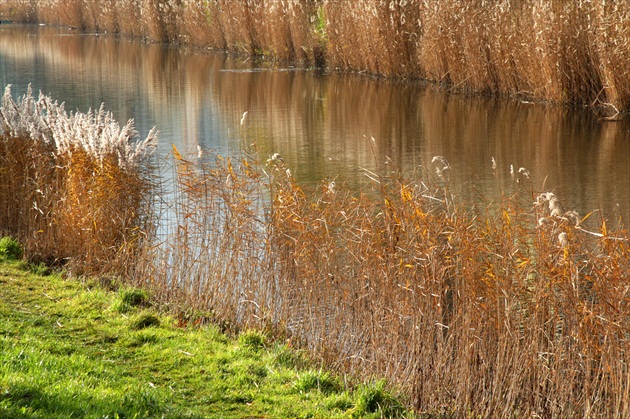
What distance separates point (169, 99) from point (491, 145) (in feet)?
27.2

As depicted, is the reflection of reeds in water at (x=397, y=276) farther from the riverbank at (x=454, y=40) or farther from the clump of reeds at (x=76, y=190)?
the riverbank at (x=454, y=40)

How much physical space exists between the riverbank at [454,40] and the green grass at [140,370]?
10.5 m

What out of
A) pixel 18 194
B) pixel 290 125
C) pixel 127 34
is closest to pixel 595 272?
pixel 18 194

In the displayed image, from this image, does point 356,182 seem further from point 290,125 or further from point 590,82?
point 590,82

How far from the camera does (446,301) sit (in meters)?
5.80

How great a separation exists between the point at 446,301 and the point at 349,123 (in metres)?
10.7

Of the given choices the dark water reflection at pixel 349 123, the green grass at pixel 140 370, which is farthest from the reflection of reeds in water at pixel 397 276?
the dark water reflection at pixel 349 123

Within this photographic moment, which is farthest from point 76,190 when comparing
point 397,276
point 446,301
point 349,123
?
point 349,123

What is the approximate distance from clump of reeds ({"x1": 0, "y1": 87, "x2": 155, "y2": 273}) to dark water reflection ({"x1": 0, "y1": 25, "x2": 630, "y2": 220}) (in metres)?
2.15

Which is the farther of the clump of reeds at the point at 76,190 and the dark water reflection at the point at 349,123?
the dark water reflection at the point at 349,123

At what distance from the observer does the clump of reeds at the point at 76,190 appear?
780 cm

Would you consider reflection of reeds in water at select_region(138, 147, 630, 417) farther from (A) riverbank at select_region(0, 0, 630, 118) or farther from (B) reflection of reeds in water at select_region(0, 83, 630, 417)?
→ (A) riverbank at select_region(0, 0, 630, 118)

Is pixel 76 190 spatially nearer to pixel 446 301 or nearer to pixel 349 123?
pixel 446 301

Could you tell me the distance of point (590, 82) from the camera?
16219 millimetres
